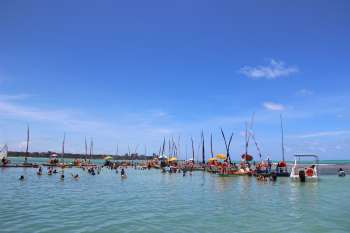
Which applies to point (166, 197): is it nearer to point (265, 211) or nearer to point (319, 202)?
point (265, 211)

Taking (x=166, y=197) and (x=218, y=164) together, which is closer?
(x=166, y=197)

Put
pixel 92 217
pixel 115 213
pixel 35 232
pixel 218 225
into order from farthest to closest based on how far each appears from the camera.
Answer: pixel 115 213, pixel 92 217, pixel 218 225, pixel 35 232

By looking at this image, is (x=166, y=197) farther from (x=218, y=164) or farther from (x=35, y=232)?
(x=218, y=164)

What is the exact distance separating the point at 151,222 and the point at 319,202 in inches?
735

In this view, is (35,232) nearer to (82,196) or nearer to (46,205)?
(46,205)

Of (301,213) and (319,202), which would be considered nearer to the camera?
(301,213)

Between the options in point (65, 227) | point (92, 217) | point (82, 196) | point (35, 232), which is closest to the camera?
point (35, 232)

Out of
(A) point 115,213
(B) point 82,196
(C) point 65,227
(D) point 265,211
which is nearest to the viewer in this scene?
(C) point 65,227

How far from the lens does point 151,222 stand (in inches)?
859

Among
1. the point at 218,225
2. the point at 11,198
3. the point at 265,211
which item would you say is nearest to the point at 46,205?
the point at 11,198

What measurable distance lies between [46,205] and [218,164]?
58002mm

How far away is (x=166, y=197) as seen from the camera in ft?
114

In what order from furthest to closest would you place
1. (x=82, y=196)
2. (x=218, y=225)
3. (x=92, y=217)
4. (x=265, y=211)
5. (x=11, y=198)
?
(x=82, y=196) < (x=11, y=198) < (x=265, y=211) < (x=92, y=217) < (x=218, y=225)

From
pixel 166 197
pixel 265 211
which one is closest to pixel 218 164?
pixel 166 197
